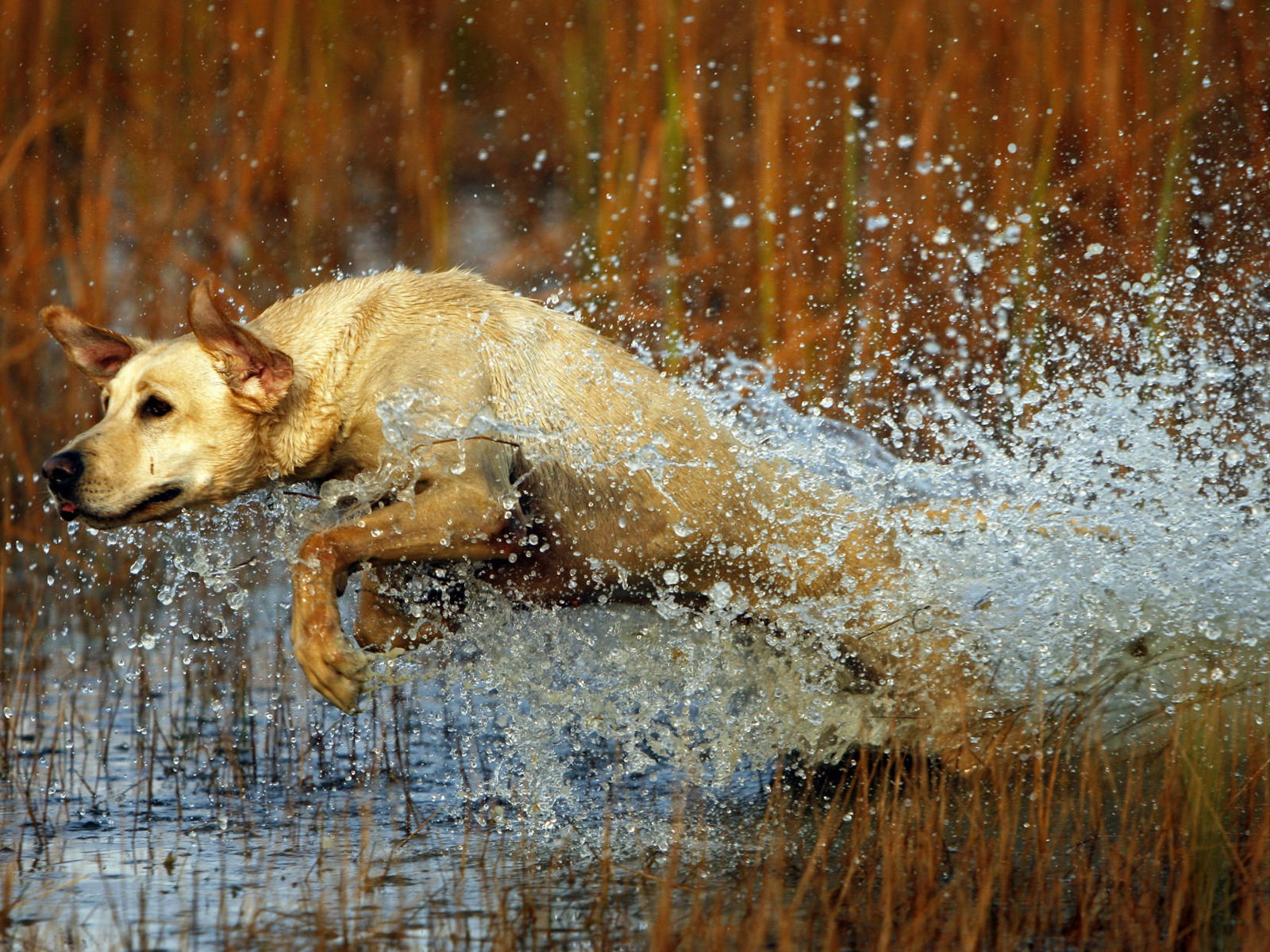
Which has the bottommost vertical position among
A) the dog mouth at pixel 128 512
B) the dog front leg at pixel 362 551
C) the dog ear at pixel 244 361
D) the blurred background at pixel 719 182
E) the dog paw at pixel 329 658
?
the dog paw at pixel 329 658

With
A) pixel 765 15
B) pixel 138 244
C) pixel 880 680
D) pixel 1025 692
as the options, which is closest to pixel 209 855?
pixel 880 680

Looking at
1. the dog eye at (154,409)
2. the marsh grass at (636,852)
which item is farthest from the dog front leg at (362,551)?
the dog eye at (154,409)

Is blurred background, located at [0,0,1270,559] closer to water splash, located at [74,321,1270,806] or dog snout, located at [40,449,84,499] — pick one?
water splash, located at [74,321,1270,806]

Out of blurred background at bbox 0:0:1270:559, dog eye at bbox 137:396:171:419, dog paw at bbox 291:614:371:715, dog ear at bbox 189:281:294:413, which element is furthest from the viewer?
blurred background at bbox 0:0:1270:559

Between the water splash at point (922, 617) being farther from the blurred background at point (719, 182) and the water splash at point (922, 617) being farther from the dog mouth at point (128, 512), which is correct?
the blurred background at point (719, 182)

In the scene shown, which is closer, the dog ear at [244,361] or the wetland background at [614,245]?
the dog ear at [244,361]

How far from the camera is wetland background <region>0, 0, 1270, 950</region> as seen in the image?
183 inches

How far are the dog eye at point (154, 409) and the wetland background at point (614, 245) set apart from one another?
0.78 m

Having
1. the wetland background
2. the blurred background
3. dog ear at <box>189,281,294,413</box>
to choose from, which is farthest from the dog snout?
the blurred background

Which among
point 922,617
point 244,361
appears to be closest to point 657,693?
point 922,617

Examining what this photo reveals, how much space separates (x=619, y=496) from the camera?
13.7 ft

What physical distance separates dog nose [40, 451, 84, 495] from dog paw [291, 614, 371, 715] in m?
0.68

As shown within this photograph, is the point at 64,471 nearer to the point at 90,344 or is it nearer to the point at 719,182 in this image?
the point at 90,344

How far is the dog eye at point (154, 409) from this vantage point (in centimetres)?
387
